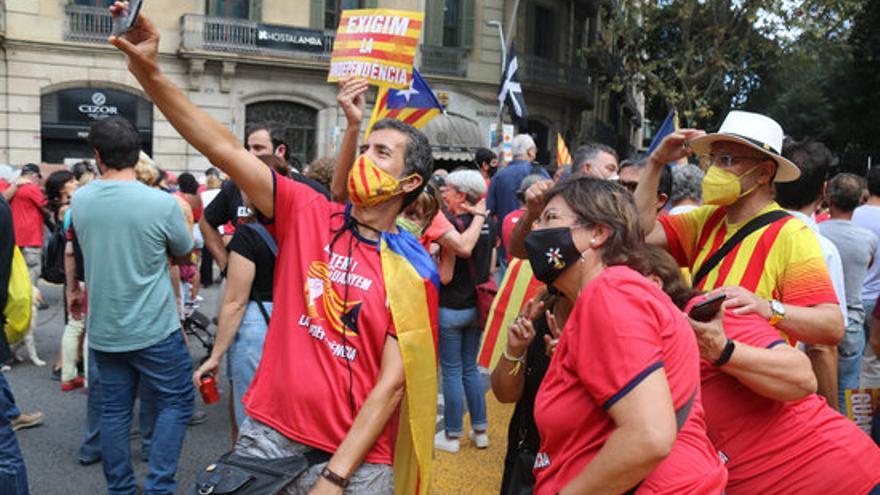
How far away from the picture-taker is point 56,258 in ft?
23.7

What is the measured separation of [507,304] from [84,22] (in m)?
20.4

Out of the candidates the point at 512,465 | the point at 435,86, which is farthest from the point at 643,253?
the point at 435,86

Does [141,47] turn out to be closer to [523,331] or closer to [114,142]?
[523,331]

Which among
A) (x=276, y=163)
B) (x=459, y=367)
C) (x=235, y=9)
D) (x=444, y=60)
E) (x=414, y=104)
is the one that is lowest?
(x=459, y=367)

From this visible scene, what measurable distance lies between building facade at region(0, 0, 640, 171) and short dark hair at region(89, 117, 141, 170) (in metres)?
14.9

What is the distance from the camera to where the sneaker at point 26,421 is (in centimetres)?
573

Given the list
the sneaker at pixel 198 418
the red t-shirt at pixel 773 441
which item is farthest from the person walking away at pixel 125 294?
the red t-shirt at pixel 773 441

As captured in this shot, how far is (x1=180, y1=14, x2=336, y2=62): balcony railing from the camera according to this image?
21922mm

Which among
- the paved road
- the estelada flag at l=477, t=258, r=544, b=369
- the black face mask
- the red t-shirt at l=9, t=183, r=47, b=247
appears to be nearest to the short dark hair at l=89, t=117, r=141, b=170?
the paved road

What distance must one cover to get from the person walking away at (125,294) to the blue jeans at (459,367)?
75.1 inches

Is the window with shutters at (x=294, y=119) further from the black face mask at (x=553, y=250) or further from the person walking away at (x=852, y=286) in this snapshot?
the black face mask at (x=553, y=250)

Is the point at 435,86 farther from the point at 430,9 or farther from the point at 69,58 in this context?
the point at 69,58

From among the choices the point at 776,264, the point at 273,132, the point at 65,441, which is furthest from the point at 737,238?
the point at 65,441

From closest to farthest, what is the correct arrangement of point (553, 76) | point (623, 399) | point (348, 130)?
point (623, 399) < point (348, 130) < point (553, 76)
